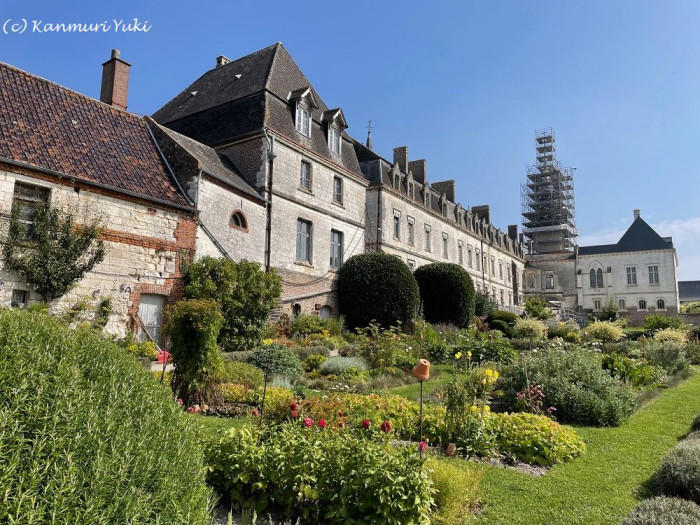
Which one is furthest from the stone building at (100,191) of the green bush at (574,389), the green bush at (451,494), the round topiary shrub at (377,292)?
the green bush at (451,494)

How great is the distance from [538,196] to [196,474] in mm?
67776

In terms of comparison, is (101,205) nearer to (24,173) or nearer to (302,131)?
(24,173)

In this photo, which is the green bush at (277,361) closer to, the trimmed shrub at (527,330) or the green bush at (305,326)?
the green bush at (305,326)

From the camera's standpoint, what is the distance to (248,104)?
56.9 ft

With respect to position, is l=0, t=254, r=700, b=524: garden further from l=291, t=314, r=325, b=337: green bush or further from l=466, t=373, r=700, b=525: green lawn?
l=291, t=314, r=325, b=337: green bush

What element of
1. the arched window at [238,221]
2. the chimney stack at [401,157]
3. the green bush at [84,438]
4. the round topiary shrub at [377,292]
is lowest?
the green bush at [84,438]

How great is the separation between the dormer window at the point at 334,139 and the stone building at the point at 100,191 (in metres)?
8.25

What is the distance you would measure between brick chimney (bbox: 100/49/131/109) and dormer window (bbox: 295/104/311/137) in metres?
6.05

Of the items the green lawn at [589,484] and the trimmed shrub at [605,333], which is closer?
the green lawn at [589,484]

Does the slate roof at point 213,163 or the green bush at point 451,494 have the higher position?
the slate roof at point 213,163

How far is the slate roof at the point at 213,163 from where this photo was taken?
45.8 ft

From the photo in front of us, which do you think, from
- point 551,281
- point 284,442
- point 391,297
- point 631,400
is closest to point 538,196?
point 551,281

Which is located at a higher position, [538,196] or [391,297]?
[538,196]

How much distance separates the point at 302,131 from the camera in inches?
725
